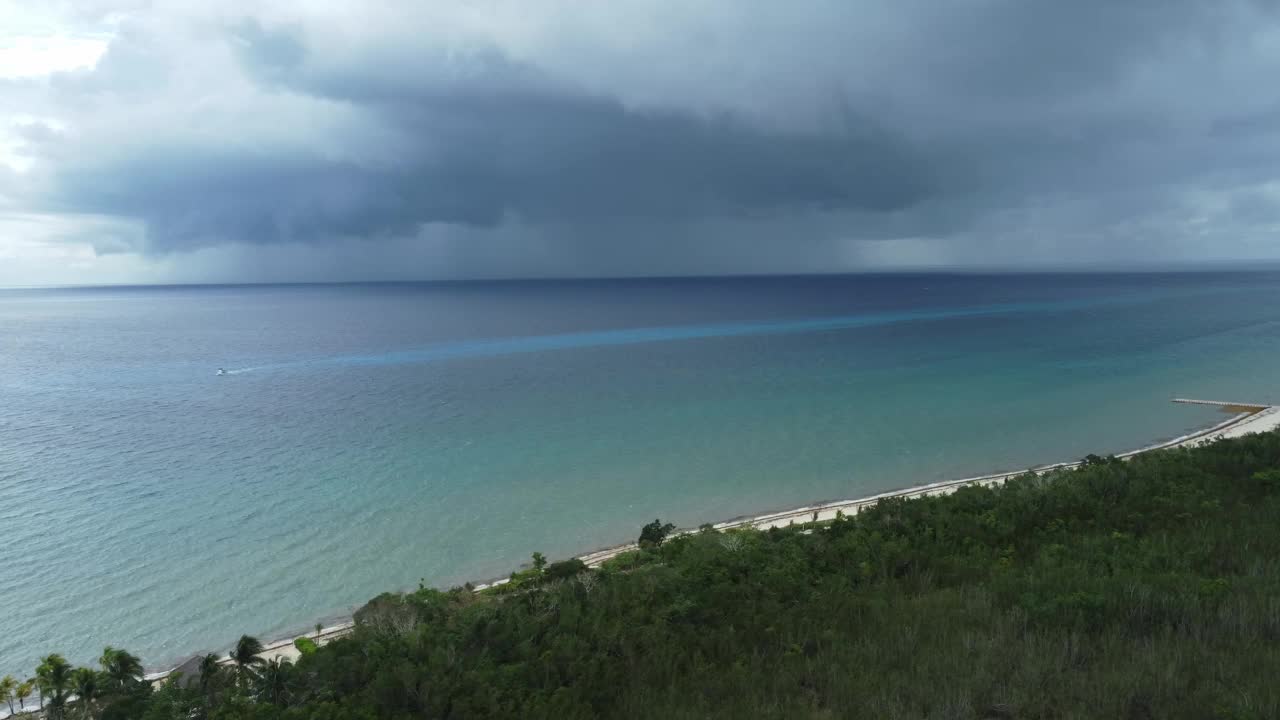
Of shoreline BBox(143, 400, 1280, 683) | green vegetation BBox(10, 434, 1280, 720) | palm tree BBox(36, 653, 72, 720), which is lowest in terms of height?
shoreline BBox(143, 400, 1280, 683)

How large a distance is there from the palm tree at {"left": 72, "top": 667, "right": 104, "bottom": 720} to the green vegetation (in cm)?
13

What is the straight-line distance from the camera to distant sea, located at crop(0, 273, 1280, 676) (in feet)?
79.5

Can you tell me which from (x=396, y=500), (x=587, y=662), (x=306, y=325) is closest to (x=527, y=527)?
(x=396, y=500)

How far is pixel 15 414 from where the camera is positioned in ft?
177

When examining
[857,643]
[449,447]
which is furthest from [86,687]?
[449,447]

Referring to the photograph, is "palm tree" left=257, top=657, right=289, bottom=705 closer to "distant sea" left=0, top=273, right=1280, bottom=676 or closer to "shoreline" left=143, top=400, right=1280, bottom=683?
"shoreline" left=143, top=400, right=1280, bottom=683

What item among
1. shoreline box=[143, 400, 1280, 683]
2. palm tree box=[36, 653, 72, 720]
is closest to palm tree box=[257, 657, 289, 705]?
shoreline box=[143, 400, 1280, 683]

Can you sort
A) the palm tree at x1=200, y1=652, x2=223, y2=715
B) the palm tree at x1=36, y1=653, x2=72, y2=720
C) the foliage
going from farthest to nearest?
the foliage → the palm tree at x1=36, y1=653, x2=72, y2=720 → the palm tree at x1=200, y1=652, x2=223, y2=715

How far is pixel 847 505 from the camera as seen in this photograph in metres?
27.6

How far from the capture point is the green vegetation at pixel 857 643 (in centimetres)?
663

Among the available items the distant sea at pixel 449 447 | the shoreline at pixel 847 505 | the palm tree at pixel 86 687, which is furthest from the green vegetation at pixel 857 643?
the distant sea at pixel 449 447

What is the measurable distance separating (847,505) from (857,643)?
2068 centimetres

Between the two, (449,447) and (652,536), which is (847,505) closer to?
(652,536)

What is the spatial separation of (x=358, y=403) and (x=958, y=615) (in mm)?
54865
